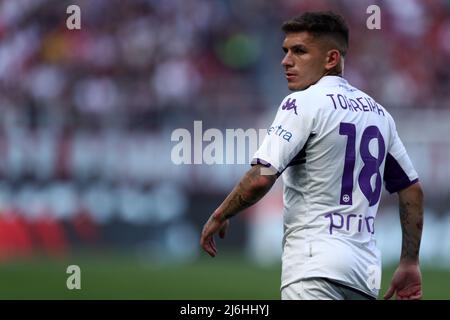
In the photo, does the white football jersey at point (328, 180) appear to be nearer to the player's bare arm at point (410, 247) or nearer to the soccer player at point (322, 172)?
the soccer player at point (322, 172)

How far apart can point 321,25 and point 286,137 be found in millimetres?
593

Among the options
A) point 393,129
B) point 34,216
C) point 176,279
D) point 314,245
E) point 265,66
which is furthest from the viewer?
point 265,66

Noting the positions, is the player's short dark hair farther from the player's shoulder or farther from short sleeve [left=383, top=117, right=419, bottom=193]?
short sleeve [left=383, top=117, right=419, bottom=193]

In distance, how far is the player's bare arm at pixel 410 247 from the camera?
4.91 meters

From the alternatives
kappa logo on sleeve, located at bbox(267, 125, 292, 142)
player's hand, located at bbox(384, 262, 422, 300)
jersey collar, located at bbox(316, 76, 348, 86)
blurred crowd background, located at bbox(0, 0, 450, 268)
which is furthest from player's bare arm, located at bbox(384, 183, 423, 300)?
blurred crowd background, located at bbox(0, 0, 450, 268)

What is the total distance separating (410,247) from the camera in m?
4.96

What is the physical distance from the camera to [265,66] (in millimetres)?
17625

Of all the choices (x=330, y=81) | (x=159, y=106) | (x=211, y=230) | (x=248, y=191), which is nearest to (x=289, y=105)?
(x=330, y=81)

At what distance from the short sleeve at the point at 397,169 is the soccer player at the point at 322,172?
0.32ft

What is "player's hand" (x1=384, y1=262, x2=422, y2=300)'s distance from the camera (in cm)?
490

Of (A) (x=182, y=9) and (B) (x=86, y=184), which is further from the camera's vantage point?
(A) (x=182, y=9)

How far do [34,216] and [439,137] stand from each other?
20.2ft
